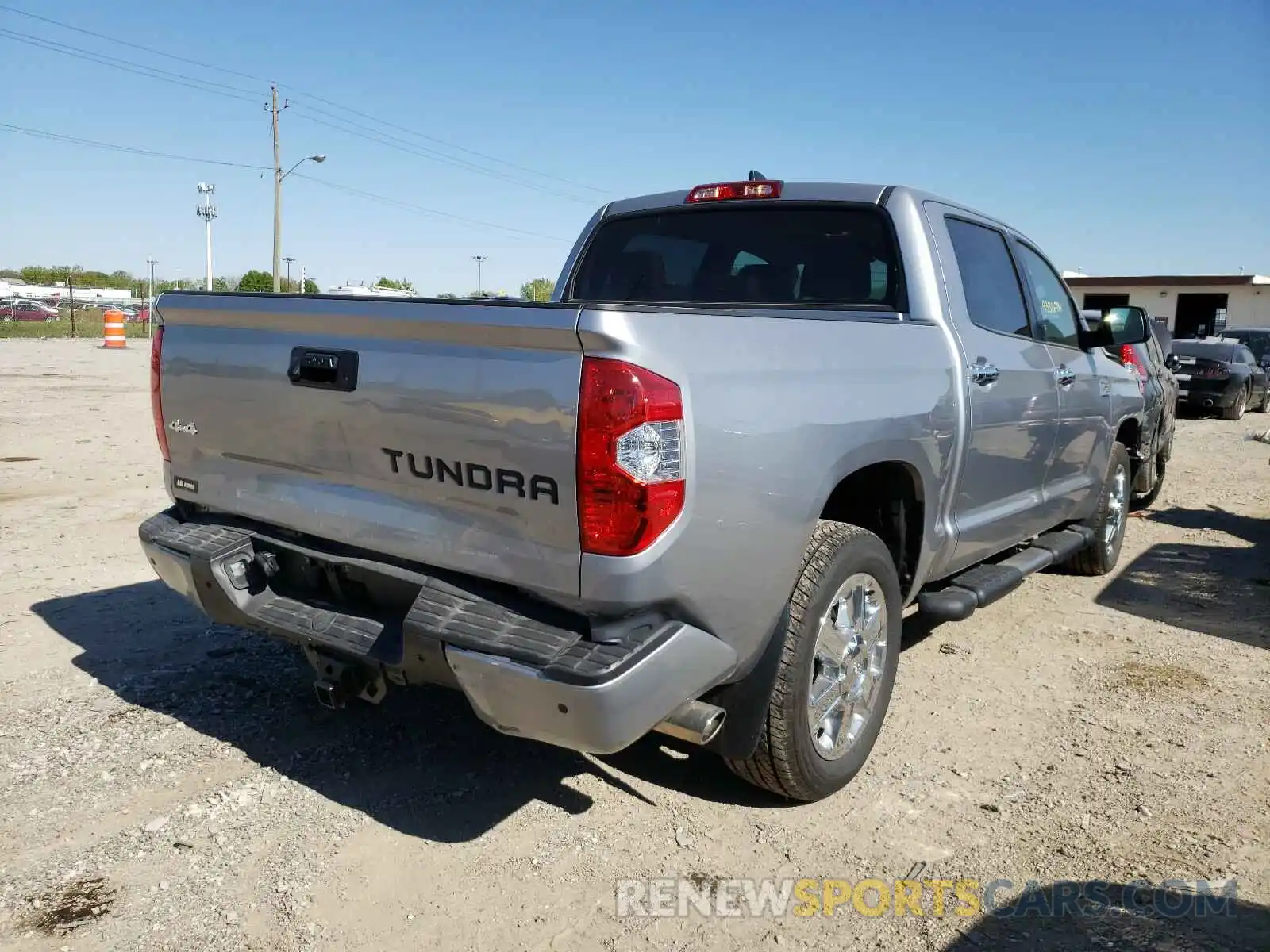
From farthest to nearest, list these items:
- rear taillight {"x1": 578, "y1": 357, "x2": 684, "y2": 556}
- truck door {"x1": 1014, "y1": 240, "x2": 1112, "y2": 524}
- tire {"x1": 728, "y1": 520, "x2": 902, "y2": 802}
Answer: truck door {"x1": 1014, "y1": 240, "x2": 1112, "y2": 524}, tire {"x1": 728, "y1": 520, "x2": 902, "y2": 802}, rear taillight {"x1": 578, "y1": 357, "x2": 684, "y2": 556}

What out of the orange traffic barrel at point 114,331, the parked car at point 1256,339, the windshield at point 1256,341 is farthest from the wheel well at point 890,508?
the orange traffic barrel at point 114,331

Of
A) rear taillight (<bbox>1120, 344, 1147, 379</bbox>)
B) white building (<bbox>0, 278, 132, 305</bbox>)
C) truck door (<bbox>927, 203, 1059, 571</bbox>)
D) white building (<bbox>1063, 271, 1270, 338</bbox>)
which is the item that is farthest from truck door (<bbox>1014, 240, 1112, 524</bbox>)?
white building (<bbox>0, 278, 132, 305</bbox>)

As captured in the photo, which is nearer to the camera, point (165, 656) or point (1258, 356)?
point (165, 656)

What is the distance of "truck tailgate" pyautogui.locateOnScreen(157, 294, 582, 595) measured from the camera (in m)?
2.41

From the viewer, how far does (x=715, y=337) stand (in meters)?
2.55

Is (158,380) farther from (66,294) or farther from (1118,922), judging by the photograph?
(66,294)

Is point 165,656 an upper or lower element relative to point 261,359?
lower

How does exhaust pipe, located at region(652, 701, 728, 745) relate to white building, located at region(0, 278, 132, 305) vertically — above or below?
below

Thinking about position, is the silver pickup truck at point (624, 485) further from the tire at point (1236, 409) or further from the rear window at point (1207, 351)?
the tire at point (1236, 409)

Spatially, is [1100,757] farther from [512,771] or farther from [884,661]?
[512,771]

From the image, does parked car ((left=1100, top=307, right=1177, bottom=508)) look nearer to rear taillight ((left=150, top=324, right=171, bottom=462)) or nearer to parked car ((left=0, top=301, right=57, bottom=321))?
rear taillight ((left=150, top=324, right=171, bottom=462))

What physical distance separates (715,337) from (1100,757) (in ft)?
7.80

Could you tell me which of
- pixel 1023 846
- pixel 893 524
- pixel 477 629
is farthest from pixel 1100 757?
pixel 477 629

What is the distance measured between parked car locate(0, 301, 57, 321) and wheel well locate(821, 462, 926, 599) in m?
55.5
